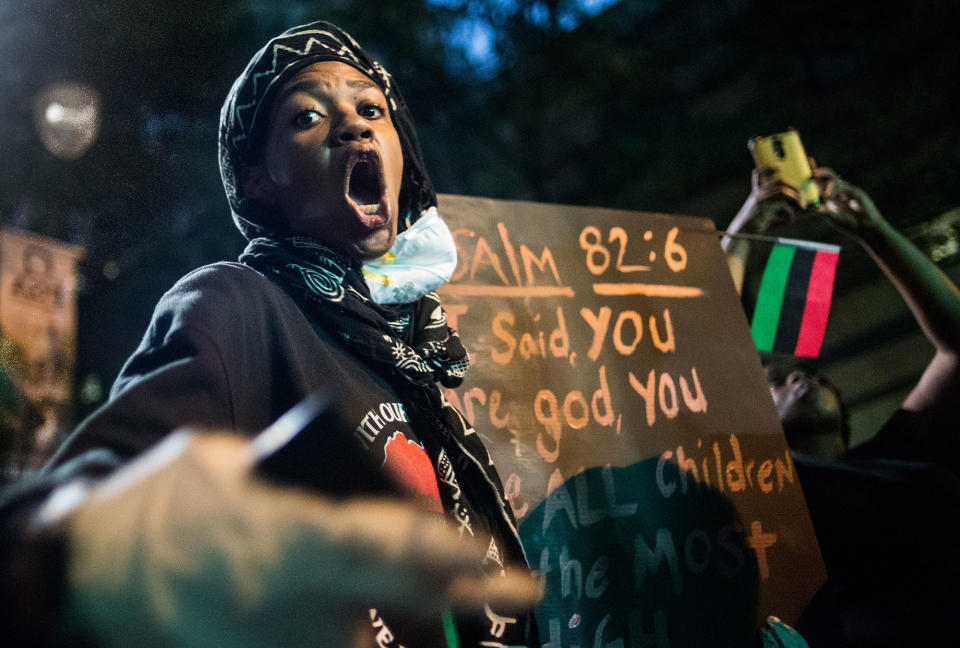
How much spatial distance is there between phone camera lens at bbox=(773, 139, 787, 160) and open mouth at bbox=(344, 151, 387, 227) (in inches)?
74.8

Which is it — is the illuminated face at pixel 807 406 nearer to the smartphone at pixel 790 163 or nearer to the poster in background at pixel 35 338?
the smartphone at pixel 790 163

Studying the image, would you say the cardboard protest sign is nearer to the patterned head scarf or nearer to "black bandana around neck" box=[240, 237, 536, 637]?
"black bandana around neck" box=[240, 237, 536, 637]

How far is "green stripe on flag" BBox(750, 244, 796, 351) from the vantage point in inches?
105

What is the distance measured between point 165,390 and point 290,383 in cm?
25

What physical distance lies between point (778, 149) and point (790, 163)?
0.08 m

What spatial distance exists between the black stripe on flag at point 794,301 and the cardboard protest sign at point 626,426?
0.38 metres

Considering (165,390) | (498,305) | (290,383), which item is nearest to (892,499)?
(498,305)

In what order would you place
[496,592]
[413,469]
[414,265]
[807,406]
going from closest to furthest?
[496,592] → [413,469] → [414,265] → [807,406]

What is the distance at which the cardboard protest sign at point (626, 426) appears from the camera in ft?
5.80

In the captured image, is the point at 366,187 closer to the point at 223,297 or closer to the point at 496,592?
the point at 223,297

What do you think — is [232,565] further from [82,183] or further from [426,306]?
[82,183]

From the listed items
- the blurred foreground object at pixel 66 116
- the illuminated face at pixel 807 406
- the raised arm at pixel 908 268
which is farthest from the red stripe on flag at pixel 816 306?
the blurred foreground object at pixel 66 116

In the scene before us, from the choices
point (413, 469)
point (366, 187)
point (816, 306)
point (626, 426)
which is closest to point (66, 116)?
point (366, 187)

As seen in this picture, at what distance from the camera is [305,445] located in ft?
3.36
